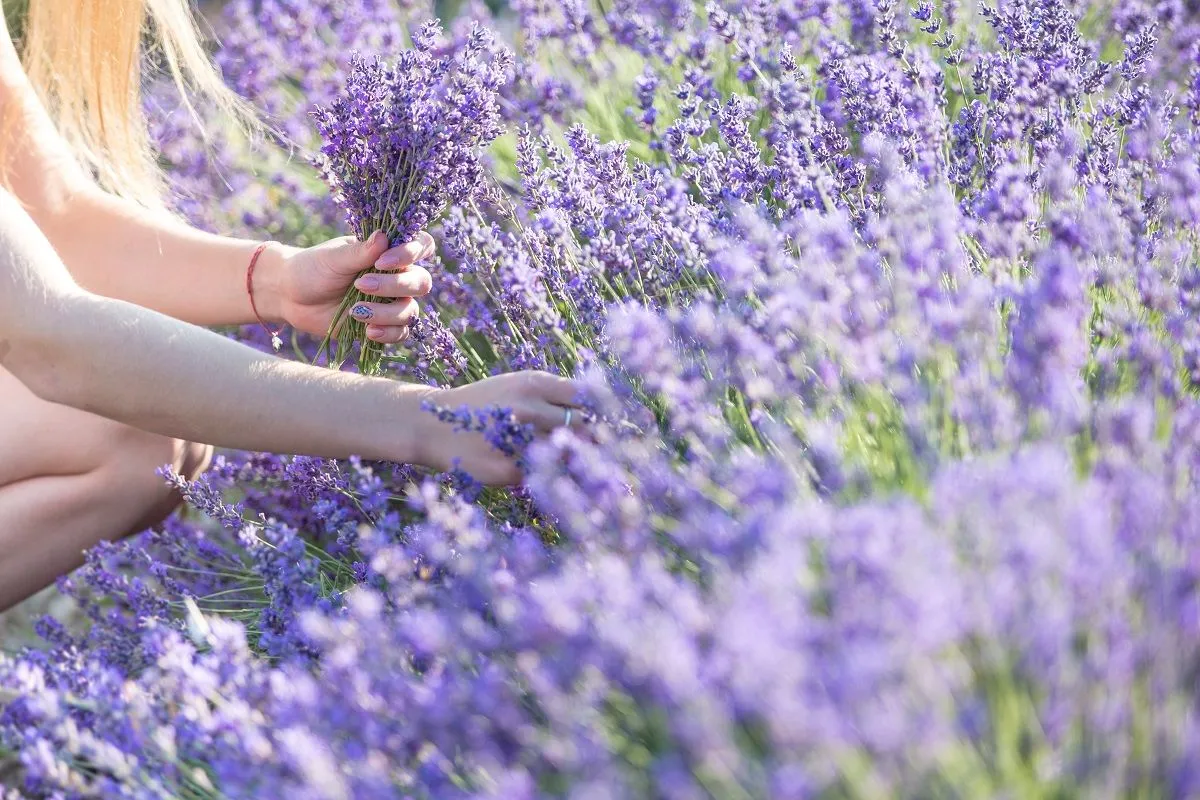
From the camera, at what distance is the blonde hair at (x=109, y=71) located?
241cm

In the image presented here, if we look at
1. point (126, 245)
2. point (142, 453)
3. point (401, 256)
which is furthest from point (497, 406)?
point (126, 245)

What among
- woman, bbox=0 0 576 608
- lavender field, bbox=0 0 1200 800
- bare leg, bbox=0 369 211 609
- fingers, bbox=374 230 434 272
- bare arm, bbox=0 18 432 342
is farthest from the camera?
bare arm, bbox=0 18 432 342

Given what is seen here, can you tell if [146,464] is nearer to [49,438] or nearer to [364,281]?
[49,438]

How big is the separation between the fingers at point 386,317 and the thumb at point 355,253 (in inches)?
2.8

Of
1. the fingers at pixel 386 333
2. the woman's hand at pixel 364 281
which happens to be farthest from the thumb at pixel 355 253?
the fingers at pixel 386 333

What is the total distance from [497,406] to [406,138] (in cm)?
57

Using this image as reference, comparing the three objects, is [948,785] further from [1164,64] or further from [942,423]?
[1164,64]

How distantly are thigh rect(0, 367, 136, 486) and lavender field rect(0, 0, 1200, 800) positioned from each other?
227 millimetres

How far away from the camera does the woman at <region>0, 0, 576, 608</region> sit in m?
1.74

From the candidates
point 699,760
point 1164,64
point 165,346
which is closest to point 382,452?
point 165,346

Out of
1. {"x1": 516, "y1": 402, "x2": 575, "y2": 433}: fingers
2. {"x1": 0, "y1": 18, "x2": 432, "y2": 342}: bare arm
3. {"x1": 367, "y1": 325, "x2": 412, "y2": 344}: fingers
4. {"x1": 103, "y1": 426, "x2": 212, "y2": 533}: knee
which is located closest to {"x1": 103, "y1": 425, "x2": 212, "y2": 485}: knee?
{"x1": 103, "y1": 426, "x2": 212, "y2": 533}: knee

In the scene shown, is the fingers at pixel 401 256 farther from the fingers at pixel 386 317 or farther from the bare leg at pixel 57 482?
the bare leg at pixel 57 482

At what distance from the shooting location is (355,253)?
1942mm

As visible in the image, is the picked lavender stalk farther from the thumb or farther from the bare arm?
the bare arm
